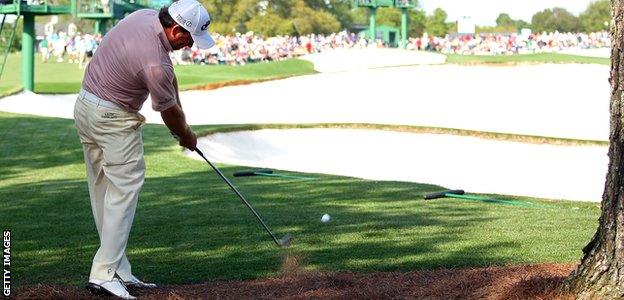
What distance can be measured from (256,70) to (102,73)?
36845 mm

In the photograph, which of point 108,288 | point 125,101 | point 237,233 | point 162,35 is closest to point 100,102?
point 125,101

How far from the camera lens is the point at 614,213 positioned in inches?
236

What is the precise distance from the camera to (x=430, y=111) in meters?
33.0

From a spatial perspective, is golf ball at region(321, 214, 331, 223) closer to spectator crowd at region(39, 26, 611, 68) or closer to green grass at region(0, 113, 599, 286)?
green grass at region(0, 113, 599, 286)

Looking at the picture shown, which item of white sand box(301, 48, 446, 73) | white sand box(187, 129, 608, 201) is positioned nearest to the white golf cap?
white sand box(187, 129, 608, 201)

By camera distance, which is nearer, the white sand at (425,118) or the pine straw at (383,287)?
the pine straw at (383,287)

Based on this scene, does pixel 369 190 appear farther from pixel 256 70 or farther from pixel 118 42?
pixel 256 70

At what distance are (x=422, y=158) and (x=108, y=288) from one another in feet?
52.7

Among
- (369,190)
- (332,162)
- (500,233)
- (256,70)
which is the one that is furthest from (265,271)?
(256,70)

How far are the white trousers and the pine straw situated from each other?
1.03 ft

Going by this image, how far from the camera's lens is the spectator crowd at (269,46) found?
53062 millimetres

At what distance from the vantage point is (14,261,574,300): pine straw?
6508 millimetres

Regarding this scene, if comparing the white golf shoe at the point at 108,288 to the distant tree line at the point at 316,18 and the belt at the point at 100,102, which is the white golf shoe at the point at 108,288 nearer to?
the belt at the point at 100,102

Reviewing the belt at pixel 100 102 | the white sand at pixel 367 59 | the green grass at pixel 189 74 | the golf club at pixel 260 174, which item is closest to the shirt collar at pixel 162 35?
the belt at pixel 100 102
